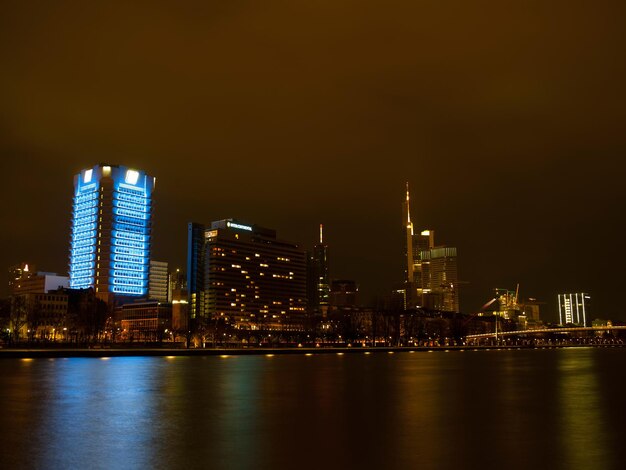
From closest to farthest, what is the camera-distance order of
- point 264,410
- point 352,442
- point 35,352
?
point 352,442, point 264,410, point 35,352

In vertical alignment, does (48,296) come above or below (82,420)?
above

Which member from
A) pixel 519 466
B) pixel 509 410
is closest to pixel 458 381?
pixel 509 410

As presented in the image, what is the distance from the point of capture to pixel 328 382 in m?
39.6

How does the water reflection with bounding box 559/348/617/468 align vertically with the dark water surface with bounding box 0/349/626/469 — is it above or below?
below

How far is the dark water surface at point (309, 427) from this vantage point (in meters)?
15.0

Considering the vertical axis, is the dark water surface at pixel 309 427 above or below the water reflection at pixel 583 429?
above

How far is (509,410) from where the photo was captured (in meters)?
25.0

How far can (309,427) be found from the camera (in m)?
20.0

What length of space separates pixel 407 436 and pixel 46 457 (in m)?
9.36

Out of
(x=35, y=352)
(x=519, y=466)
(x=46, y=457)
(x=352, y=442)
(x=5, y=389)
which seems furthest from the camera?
(x=35, y=352)

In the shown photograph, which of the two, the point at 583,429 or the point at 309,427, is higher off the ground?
the point at 309,427

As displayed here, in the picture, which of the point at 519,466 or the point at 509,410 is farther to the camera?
the point at 509,410

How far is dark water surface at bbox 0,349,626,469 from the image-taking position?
15047mm

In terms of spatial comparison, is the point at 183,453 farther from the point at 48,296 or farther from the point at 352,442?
the point at 48,296
